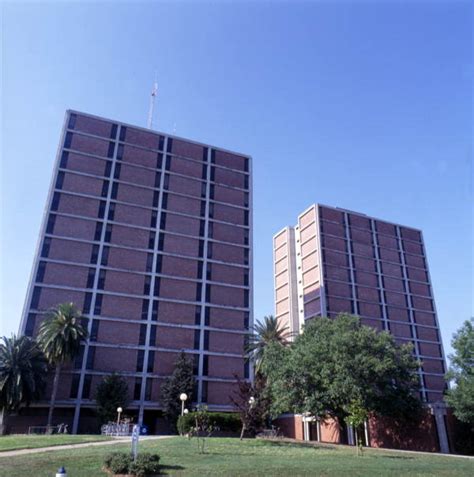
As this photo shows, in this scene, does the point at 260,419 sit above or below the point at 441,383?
below

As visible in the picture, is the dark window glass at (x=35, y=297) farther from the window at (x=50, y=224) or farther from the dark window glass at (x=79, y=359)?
the window at (x=50, y=224)

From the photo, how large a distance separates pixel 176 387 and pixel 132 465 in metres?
35.8

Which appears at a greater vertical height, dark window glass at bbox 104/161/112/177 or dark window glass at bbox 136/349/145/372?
dark window glass at bbox 104/161/112/177

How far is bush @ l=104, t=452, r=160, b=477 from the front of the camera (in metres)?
15.6

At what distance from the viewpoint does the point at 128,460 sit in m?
16.2

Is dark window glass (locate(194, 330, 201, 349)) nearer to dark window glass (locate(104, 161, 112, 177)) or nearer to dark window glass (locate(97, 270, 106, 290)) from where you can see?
dark window glass (locate(97, 270, 106, 290))

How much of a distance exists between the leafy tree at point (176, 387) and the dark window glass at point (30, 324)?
16491mm

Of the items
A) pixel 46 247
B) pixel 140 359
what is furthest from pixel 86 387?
pixel 46 247

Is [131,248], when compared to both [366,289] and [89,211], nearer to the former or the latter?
[89,211]

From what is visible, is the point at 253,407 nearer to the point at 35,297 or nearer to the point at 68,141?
the point at 35,297

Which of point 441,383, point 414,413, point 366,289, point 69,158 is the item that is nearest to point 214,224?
point 69,158

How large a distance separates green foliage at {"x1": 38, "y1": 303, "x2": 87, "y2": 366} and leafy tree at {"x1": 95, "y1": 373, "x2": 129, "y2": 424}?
4681mm

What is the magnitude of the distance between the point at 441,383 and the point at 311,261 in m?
30.8

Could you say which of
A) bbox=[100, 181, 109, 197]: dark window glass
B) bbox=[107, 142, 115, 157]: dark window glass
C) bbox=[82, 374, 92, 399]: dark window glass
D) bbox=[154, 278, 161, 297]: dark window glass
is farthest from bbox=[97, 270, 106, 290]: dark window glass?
bbox=[107, 142, 115, 157]: dark window glass
